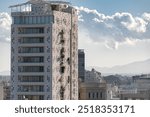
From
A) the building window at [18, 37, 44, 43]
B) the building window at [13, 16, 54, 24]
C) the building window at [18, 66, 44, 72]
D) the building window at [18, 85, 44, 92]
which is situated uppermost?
the building window at [13, 16, 54, 24]

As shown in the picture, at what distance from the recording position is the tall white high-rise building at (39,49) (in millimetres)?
13352

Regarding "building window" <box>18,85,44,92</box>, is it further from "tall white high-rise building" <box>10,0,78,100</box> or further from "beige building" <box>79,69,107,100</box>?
"beige building" <box>79,69,107,100</box>

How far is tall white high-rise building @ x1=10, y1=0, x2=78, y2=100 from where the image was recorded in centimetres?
1335

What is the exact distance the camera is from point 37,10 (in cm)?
1330

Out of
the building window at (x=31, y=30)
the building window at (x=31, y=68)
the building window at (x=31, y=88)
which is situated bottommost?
the building window at (x=31, y=88)

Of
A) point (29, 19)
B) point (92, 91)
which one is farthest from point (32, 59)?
point (92, 91)

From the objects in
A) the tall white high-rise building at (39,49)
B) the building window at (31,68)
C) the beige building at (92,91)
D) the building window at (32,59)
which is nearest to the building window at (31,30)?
the tall white high-rise building at (39,49)

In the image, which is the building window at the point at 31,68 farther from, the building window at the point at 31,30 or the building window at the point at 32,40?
the building window at the point at 31,30

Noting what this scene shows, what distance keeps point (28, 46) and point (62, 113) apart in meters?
10.6

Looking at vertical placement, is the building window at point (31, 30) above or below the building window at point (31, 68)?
above

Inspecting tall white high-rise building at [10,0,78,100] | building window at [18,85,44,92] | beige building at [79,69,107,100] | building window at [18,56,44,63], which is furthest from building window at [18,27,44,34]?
beige building at [79,69,107,100]

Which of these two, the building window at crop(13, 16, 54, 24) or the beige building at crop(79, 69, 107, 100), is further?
the beige building at crop(79, 69, 107, 100)

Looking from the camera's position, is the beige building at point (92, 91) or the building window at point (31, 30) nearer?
the building window at point (31, 30)

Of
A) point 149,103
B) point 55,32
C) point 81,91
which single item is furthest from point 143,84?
point 149,103
